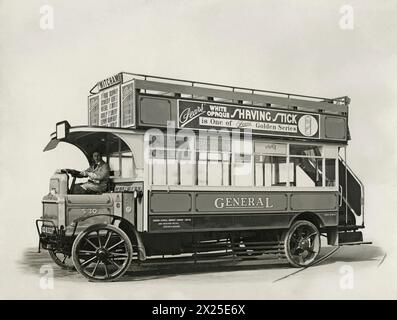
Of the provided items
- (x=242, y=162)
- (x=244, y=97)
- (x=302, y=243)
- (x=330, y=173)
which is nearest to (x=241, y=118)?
(x=244, y=97)

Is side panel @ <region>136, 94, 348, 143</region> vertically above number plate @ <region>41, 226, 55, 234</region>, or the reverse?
side panel @ <region>136, 94, 348, 143</region>

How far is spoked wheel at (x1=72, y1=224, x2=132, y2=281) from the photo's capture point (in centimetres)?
1090

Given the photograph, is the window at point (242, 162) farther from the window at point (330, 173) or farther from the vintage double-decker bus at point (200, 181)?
the window at point (330, 173)

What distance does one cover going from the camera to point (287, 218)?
13039 millimetres

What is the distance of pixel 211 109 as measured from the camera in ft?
40.3

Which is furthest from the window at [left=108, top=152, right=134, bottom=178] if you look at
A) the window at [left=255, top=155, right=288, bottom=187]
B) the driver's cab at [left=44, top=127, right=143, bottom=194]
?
the window at [left=255, top=155, right=288, bottom=187]

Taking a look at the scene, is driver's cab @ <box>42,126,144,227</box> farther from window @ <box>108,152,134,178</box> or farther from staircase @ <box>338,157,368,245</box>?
staircase @ <box>338,157,368,245</box>

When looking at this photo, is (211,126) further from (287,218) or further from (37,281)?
(37,281)

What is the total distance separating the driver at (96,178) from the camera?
38.8 feet

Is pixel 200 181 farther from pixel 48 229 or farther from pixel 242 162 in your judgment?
pixel 48 229

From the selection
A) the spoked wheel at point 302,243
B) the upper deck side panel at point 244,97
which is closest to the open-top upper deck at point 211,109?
the upper deck side panel at point 244,97

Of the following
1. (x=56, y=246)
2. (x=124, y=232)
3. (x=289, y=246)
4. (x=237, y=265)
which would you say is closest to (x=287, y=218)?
(x=289, y=246)

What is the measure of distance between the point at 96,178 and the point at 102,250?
150cm
